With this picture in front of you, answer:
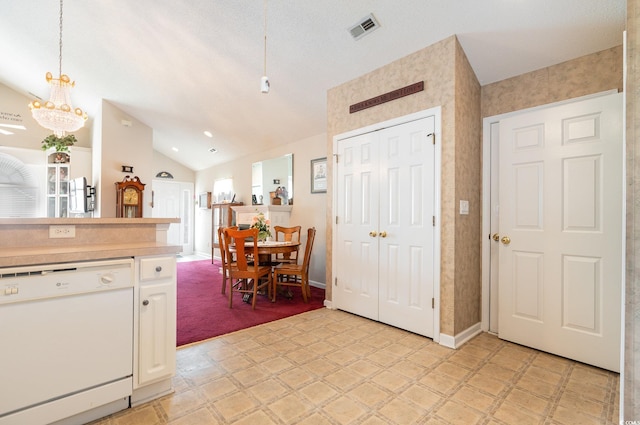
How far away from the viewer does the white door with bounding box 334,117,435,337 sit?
2826 millimetres

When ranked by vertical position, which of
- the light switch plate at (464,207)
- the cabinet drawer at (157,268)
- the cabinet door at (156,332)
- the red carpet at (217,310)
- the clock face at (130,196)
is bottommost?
the red carpet at (217,310)

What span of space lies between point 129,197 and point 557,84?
6742 millimetres

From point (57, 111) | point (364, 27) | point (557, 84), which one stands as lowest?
point (557, 84)

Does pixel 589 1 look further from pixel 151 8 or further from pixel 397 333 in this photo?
pixel 151 8

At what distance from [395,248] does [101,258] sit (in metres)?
2.47

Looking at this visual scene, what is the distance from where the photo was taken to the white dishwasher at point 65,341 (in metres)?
1.39

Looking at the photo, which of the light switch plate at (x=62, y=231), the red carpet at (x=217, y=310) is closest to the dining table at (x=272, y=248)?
the red carpet at (x=217, y=310)

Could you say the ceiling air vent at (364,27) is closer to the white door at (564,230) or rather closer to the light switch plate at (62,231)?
the white door at (564,230)

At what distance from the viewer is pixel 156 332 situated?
181 centimetres

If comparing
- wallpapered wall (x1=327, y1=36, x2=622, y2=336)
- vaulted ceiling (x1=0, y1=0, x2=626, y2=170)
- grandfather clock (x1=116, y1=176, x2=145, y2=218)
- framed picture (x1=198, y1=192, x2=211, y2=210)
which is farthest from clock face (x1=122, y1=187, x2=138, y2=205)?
wallpapered wall (x1=327, y1=36, x2=622, y2=336)

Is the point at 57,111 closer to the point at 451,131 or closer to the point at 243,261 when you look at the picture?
the point at 243,261

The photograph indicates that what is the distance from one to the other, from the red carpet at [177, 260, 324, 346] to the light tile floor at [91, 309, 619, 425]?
0.28 m

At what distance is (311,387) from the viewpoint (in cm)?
201

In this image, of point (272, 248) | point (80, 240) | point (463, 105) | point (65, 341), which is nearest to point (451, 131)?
point (463, 105)
